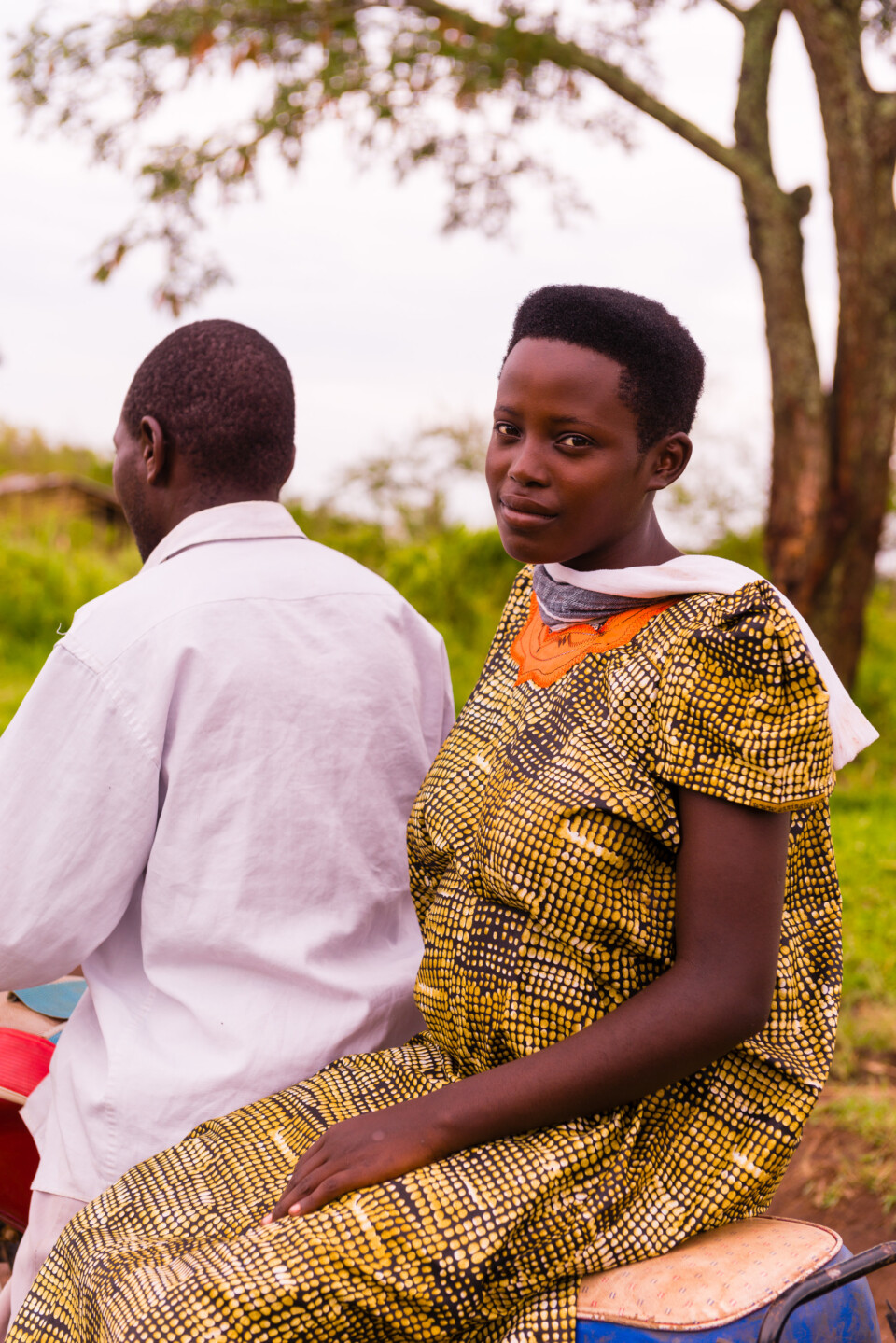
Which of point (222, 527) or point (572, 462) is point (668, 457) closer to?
point (572, 462)

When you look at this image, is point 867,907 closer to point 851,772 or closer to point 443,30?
point 851,772

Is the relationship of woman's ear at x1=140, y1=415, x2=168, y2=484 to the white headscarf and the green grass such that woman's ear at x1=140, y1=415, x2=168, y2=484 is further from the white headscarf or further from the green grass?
the green grass

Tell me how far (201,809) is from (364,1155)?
1.96ft

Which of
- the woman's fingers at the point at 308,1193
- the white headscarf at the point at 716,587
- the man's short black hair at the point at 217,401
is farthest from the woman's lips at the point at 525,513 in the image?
the woman's fingers at the point at 308,1193

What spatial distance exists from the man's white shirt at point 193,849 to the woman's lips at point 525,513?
453 mm

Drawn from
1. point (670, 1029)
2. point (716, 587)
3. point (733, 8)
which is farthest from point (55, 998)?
point (733, 8)

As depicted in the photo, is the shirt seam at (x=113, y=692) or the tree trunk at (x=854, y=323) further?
the tree trunk at (x=854, y=323)

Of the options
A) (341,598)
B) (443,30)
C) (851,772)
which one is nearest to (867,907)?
(851,772)

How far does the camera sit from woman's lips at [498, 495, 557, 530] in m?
1.73

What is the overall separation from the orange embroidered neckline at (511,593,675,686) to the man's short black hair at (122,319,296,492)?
0.56m

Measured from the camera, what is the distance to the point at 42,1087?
2057mm

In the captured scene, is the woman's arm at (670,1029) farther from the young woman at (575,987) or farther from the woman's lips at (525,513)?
the woman's lips at (525,513)

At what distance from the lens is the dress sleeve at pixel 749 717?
149 cm

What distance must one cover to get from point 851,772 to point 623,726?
249 inches
